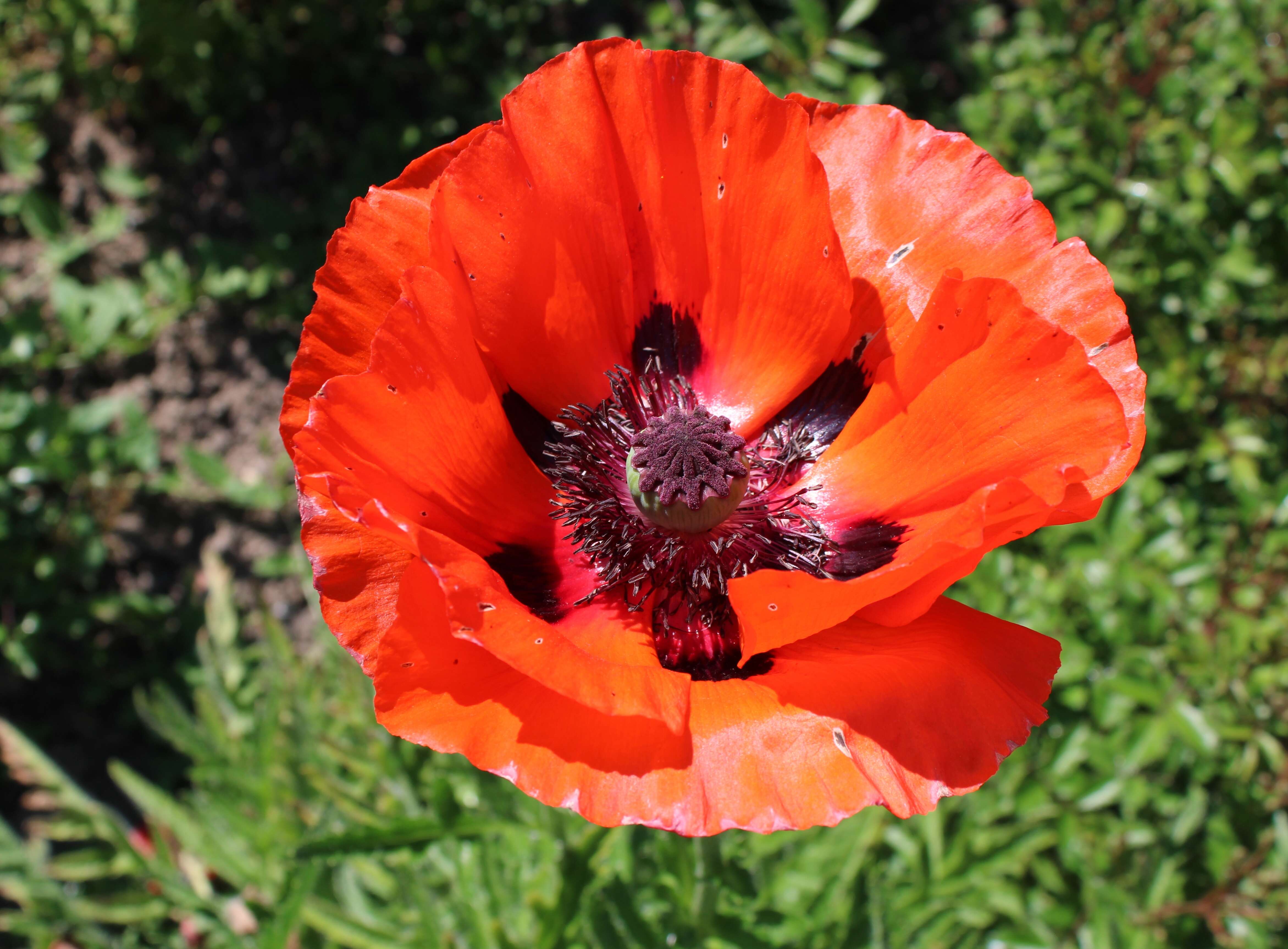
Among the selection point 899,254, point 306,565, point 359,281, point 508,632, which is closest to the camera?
point 508,632

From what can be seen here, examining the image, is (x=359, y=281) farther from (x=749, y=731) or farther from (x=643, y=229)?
(x=749, y=731)

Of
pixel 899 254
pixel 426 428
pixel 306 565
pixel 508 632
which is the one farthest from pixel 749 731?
pixel 306 565

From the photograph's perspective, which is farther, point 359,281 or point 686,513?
point 686,513

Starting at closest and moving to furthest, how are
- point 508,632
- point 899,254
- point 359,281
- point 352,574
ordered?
A: point 508,632 → point 352,574 → point 359,281 → point 899,254

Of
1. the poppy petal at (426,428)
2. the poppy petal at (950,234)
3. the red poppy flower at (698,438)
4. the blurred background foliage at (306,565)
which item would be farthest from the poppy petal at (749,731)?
the blurred background foliage at (306,565)

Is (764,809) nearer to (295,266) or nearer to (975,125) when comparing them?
(975,125)

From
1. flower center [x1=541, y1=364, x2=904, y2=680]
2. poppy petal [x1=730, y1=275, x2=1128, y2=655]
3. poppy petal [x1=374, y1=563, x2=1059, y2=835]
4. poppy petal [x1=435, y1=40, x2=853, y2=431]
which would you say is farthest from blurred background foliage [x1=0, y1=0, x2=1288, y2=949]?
poppy petal [x1=435, y1=40, x2=853, y2=431]

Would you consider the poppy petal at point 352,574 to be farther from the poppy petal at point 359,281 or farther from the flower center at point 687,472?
the flower center at point 687,472
